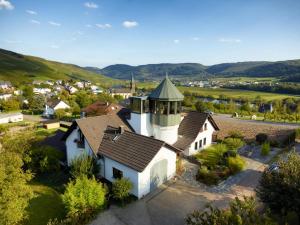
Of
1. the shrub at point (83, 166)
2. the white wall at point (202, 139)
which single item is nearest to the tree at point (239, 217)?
the shrub at point (83, 166)

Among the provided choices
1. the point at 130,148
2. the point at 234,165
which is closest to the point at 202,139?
the point at 234,165

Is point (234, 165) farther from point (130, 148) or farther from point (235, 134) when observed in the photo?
point (235, 134)

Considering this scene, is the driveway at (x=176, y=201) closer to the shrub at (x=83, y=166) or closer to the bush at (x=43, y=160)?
the shrub at (x=83, y=166)

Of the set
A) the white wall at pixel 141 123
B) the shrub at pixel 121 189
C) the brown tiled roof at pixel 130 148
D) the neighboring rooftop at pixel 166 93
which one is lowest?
the shrub at pixel 121 189

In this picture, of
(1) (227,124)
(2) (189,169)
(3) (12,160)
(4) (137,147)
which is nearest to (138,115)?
(4) (137,147)

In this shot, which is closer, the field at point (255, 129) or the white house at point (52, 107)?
the field at point (255, 129)

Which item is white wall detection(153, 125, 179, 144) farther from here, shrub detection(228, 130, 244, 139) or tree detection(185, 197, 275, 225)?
tree detection(185, 197, 275, 225)

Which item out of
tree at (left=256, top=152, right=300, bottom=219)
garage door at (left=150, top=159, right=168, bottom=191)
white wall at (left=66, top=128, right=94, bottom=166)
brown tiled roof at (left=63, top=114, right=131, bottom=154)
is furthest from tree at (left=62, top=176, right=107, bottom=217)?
tree at (left=256, top=152, right=300, bottom=219)
